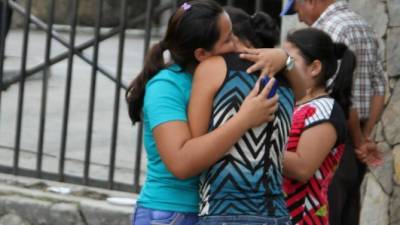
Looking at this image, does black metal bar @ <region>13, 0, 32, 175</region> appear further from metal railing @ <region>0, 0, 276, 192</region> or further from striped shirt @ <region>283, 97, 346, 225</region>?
striped shirt @ <region>283, 97, 346, 225</region>

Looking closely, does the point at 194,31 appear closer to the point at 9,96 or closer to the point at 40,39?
the point at 9,96

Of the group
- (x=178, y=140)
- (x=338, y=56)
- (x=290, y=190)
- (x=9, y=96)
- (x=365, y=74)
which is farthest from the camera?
(x=9, y=96)

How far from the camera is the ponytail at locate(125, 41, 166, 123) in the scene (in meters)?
3.04

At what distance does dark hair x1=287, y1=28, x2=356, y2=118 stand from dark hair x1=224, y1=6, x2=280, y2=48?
1.31 ft

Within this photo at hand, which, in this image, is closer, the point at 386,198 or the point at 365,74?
the point at 365,74

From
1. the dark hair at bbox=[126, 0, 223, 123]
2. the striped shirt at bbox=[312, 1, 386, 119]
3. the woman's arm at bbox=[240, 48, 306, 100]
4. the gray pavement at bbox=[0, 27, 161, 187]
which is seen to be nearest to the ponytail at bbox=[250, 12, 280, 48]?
the woman's arm at bbox=[240, 48, 306, 100]

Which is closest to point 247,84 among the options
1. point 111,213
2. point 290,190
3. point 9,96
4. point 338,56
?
point 290,190

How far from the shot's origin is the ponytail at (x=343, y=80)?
4.02 m

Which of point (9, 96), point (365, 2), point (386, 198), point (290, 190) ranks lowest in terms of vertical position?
point (9, 96)

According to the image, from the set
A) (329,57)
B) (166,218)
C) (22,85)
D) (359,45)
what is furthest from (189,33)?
(22,85)

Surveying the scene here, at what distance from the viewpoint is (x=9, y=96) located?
27.7 feet

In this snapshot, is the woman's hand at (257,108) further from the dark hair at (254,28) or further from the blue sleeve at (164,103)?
the dark hair at (254,28)

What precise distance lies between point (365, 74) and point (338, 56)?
28.9 inches

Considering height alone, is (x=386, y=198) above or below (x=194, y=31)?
below
